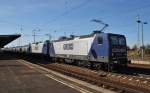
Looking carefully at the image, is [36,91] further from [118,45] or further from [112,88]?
[118,45]

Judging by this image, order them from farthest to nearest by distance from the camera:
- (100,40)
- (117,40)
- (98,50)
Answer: (98,50) < (100,40) < (117,40)

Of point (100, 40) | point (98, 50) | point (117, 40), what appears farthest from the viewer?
point (98, 50)

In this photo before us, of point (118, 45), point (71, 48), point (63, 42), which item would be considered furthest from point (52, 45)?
point (118, 45)

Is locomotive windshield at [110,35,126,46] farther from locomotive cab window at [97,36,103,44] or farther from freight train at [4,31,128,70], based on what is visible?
locomotive cab window at [97,36,103,44]

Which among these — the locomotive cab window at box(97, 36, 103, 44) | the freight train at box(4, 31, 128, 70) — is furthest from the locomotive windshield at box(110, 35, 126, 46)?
the locomotive cab window at box(97, 36, 103, 44)

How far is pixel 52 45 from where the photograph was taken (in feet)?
153

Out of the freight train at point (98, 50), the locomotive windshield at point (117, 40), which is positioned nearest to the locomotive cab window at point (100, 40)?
the freight train at point (98, 50)

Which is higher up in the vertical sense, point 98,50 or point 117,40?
point 117,40

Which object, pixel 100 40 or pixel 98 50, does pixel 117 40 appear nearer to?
pixel 100 40

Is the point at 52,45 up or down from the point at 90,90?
up

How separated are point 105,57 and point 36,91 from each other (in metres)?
11.7

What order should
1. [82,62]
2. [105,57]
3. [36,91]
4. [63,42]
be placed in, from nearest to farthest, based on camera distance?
[36,91]
[105,57]
[82,62]
[63,42]

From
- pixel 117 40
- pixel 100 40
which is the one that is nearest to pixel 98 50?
pixel 100 40

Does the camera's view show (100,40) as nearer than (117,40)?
No
